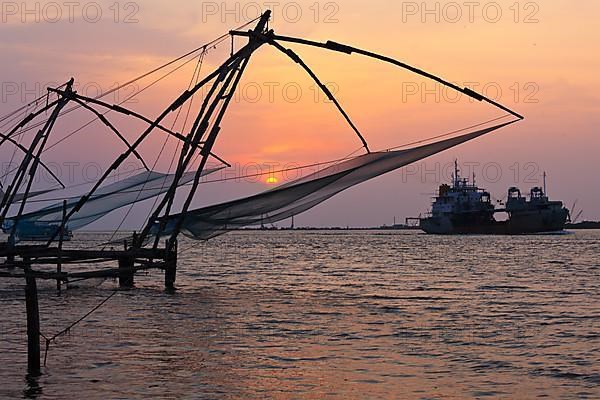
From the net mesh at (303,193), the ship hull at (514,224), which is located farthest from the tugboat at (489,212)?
the net mesh at (303,193)

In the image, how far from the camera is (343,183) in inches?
542

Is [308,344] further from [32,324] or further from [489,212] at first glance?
[489,212]

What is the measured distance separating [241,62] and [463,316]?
30.1 ft

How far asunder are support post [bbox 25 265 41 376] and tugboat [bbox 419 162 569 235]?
111 m

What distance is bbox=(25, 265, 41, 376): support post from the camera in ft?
35.0

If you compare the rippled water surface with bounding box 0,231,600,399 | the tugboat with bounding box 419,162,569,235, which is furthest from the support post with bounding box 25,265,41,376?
the tugboat with bounding box 419,162,569,235

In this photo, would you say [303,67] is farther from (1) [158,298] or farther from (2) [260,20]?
(1) [158,298]

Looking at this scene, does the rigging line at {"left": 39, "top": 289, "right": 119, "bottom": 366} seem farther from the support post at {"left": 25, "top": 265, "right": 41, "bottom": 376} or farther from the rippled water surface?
the support post at {"left": 25, "top": 265, "right": 41, "bottom": 376}

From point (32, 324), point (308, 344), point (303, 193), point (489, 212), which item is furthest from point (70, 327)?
point (489, 212)

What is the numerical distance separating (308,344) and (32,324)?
5.39 m

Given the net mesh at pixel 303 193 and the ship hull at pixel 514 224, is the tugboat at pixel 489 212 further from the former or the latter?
the net mesh at pixel 303 193

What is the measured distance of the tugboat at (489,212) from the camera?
11756 centimetres

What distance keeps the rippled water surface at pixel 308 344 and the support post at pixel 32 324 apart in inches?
7.1

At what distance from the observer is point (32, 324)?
10.9m
